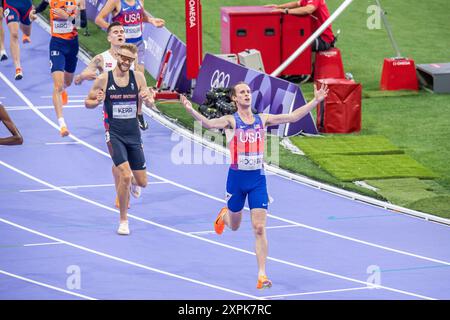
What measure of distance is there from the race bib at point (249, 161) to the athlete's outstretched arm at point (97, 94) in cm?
220

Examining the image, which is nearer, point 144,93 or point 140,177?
point 144,93

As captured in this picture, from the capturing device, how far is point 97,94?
14.0 m

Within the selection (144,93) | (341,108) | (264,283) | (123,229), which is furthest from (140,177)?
(341,108)

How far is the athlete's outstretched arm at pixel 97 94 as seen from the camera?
1402cm

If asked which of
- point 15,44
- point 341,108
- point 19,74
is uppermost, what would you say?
point 15,44

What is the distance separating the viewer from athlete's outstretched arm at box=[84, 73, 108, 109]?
46.0 ft

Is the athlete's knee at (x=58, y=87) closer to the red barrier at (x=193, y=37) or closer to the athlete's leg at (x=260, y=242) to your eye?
the red barrier at (x=193, y=37)

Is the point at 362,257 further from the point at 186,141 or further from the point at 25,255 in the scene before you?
the point at 186,141

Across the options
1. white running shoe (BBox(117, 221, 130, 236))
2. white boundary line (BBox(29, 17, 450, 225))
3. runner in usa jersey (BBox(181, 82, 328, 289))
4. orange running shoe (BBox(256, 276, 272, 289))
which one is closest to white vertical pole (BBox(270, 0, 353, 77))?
white boundary line (BBox(29, 17, 450, 225))

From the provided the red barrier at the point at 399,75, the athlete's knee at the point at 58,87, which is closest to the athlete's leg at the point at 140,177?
the athlete's knee at the point at 58,87

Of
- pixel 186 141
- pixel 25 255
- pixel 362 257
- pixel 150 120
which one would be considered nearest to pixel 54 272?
pixel 25 255

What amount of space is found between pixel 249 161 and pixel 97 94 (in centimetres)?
237

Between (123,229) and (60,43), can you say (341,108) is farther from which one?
(123,229)

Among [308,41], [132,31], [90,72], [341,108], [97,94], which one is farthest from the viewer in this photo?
[308,41]
